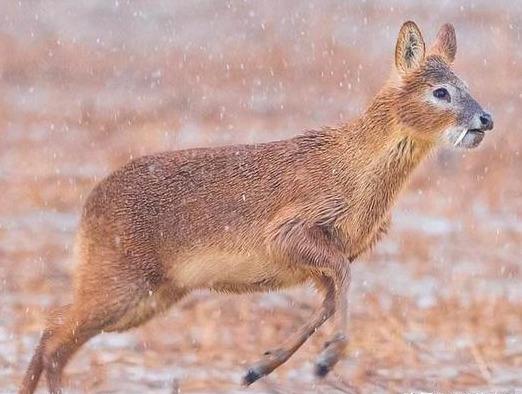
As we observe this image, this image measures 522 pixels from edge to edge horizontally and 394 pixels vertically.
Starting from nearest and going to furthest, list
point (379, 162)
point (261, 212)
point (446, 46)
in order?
point (379, 162) < point (261, 212) < point (446, 46)

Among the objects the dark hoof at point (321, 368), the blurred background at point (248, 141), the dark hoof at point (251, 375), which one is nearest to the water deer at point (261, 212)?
the dark hoof at point (251, 375)

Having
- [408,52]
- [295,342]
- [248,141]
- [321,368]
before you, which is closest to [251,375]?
[295,342]

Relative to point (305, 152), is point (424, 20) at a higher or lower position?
lower

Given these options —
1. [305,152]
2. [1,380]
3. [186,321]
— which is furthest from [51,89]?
[305,152]

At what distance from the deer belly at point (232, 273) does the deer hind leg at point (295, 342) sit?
15 cm

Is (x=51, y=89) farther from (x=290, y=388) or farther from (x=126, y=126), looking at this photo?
(x=290, y=388)

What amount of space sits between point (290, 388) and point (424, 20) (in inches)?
434

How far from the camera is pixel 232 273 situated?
364 inches

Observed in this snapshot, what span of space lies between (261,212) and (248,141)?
811 centimetres

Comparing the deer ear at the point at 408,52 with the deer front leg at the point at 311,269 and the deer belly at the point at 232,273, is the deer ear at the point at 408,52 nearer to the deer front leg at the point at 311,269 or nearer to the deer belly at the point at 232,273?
the deer front leg at the point at 311,269

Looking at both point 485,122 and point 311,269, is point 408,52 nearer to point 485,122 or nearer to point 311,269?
point 485,122

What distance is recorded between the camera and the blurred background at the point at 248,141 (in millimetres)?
11445

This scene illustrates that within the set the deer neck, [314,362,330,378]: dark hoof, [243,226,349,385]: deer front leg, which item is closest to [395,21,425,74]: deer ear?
the deer neck

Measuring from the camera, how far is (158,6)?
2228 cm
